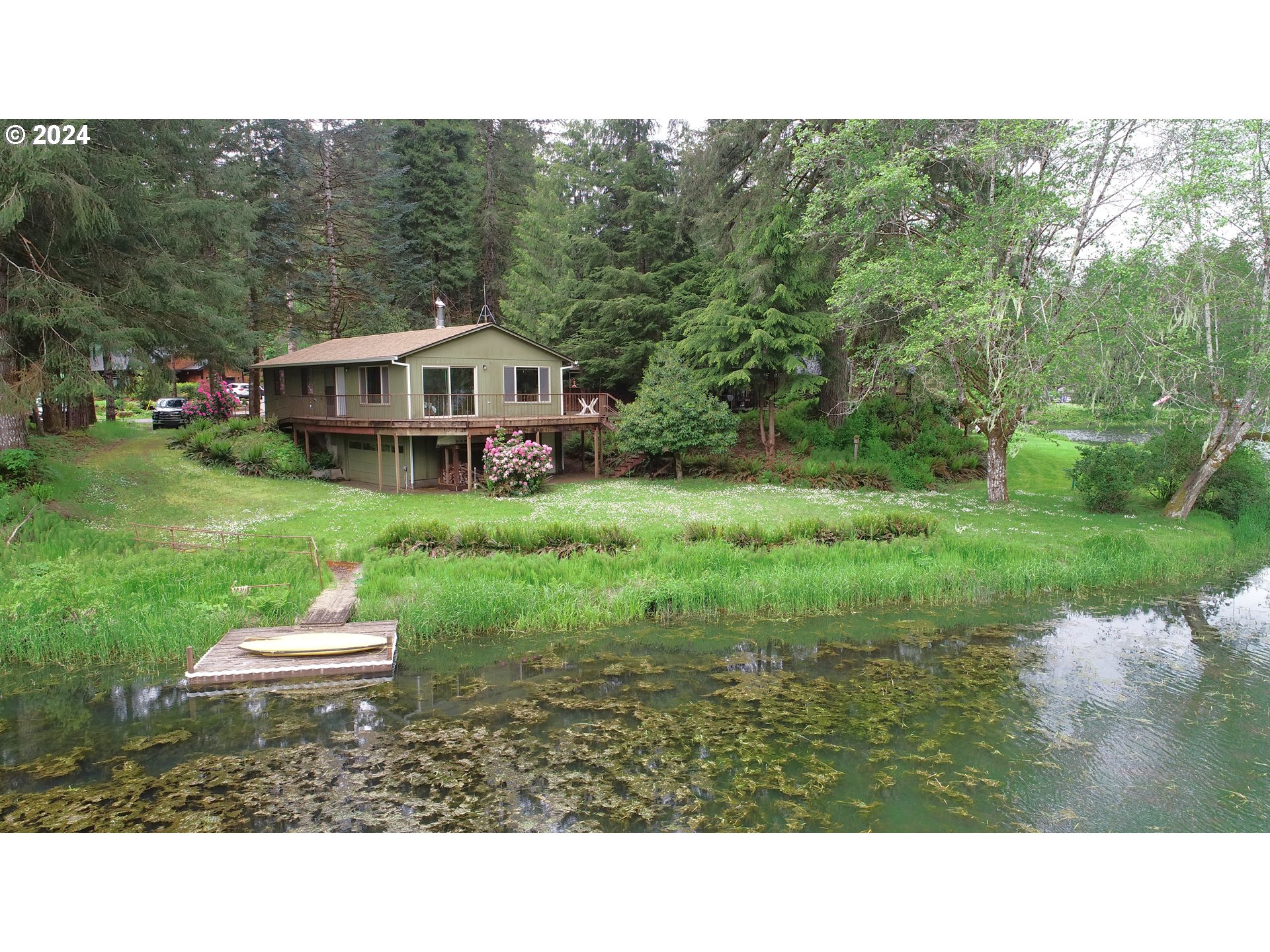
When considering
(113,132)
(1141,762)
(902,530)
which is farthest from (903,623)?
(113,132)

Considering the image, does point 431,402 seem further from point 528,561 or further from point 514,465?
point 528,561

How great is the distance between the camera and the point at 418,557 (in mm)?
11961

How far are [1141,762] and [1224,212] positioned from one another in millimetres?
10676

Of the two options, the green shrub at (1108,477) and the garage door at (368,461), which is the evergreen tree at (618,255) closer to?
the garage door at (368,461)

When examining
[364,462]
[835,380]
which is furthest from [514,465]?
[835,380]

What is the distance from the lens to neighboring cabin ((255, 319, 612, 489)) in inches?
740

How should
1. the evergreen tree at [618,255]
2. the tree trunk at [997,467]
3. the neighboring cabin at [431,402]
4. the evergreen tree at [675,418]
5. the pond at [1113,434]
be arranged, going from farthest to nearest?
the evergreen tree at [618,255], the evergreen tree at [675,418], the neighboring cabin at [431,402], the pond at [1113,434], the tree trunk at [997,467]

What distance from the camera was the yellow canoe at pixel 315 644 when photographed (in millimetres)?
8859

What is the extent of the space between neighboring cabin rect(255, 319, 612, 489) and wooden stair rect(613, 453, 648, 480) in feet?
2.93

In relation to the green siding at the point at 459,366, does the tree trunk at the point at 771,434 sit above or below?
below

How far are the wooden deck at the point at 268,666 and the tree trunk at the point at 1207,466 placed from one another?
16.7 meters

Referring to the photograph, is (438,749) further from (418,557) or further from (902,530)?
(902,530)

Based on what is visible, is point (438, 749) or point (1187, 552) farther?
point (1187, 552)

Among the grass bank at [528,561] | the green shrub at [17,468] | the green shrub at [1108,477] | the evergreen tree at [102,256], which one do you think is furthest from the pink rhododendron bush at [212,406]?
the green shrub at [1108,477]
